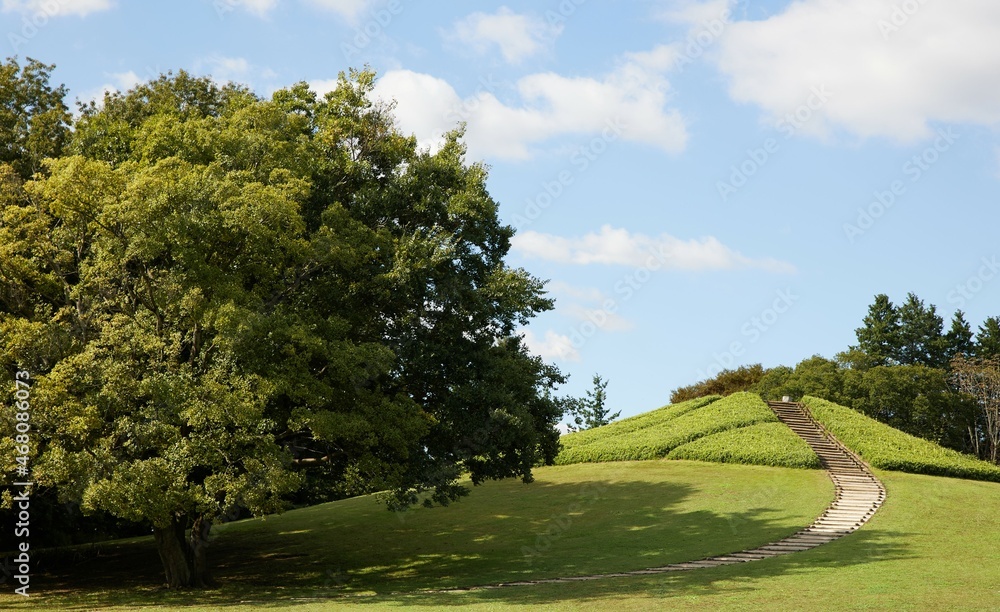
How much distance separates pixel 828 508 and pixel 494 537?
12179 mm

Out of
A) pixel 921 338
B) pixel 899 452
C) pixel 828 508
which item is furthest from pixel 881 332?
pixel 828 508

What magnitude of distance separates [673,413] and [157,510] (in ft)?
108

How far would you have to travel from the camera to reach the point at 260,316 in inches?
817

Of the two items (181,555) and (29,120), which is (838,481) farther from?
(29,120)

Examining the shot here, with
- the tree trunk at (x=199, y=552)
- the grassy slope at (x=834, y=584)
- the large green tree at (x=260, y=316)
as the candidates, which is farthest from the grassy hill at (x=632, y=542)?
the large green tree at (x=260, y=316)


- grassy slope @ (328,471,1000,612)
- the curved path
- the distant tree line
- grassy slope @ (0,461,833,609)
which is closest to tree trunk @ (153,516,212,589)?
grassy slope @ (0,461,833,609)

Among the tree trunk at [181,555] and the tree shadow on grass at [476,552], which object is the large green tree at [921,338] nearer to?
the tree shadow on grass at [476,552]

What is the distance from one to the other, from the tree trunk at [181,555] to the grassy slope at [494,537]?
3.25 feet

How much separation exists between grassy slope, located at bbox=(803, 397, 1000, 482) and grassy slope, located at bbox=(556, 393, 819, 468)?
268 cm

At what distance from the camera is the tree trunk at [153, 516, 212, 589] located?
23969 millimetres

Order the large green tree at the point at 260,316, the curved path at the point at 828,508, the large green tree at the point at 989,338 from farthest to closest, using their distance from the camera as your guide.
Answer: the large green tree at the point at 989,338
the curved path at the point at 828,508
the large green tree at the point at 260,316

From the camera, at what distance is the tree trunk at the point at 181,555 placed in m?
24.0

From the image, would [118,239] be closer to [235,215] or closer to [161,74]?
[235,215]

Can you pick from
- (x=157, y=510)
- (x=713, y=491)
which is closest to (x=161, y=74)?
(x=157, y=510)
